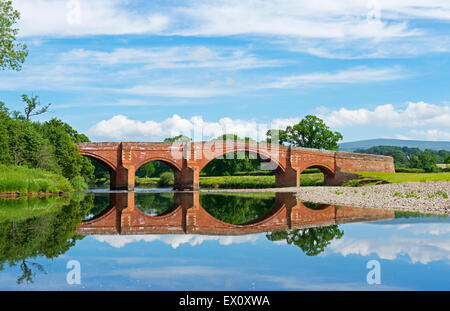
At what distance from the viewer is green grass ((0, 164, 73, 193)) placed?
22109 millimetres

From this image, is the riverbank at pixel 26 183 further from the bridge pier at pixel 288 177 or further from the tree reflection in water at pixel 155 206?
the bridge pier at pixel 288 177

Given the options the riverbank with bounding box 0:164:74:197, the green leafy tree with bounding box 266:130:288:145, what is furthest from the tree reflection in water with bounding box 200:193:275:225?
the green leafy tree with bounding box 266:130:288:145

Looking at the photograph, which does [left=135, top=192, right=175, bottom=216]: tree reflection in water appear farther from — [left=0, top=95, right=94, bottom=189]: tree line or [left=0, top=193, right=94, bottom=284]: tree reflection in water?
[left=0, top=95, right=94, bottom=189]: tree line

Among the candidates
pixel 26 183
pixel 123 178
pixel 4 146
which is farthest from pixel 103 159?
pixel 26 183

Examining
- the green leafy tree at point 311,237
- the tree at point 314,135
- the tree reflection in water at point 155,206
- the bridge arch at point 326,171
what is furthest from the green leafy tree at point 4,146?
the tree at point 314,135

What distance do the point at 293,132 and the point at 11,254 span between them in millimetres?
65969

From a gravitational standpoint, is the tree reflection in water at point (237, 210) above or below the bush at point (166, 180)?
below

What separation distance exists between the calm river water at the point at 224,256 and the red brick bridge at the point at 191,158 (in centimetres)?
2862

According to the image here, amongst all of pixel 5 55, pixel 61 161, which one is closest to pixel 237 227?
pixel 5 55

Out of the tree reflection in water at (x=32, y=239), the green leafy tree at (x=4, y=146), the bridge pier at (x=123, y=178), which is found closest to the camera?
the tree reflection in water at (x=32, y=239)

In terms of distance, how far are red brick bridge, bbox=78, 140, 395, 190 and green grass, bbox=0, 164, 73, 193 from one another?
39.1 ft

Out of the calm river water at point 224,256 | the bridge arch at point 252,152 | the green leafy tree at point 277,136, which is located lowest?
the calm river water at point 224,256

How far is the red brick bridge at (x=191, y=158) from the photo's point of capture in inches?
1526
